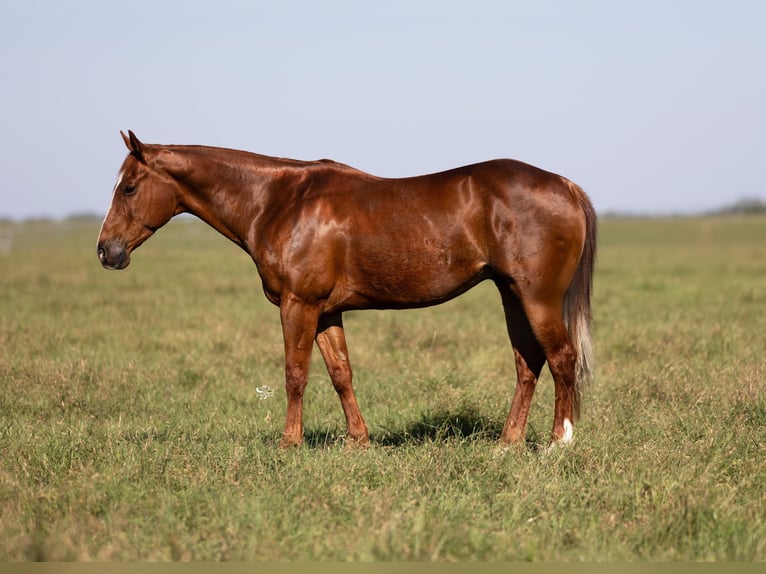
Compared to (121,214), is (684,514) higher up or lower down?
lower down

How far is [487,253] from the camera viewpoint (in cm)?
600

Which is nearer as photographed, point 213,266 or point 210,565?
point 210,565

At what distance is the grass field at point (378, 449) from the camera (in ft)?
13.8

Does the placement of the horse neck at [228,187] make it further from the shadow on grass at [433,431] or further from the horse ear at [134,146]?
the shadow on grass at [433,431]

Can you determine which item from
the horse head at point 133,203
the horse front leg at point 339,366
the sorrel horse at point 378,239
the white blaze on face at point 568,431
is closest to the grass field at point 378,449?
the white blaze on face at point 568,431

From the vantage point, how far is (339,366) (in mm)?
6418

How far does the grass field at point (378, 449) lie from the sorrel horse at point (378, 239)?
668 mm

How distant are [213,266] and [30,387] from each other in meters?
15.9

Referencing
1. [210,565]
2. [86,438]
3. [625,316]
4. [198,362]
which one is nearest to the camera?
[210,565]

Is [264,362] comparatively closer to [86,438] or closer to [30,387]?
[30,387]

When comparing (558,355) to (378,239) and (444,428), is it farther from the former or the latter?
(378,239)

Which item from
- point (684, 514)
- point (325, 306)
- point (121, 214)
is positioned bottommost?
point (684, 514)

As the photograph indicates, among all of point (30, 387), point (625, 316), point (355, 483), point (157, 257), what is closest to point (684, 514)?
A: point (355, 483)

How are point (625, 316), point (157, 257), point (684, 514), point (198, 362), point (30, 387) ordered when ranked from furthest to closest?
point (157, 257) < point (625, 316) < point (198, 362) < point (30, 387) < point (684, 514)
